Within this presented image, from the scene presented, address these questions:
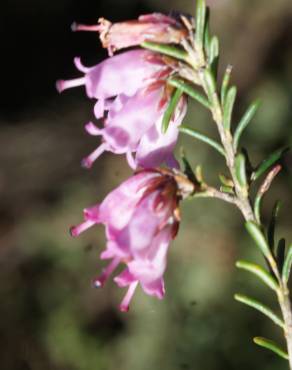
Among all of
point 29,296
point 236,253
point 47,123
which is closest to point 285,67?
point 236,253

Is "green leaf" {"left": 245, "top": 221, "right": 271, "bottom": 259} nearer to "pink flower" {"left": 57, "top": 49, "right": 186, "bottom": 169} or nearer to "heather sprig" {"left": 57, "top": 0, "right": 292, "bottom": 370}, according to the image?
"heather sprig" {"left": 57, "top": 0, "right": 292, "bottom": 370}

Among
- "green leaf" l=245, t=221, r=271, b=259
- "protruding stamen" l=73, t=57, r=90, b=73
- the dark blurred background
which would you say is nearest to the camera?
"green leaf" l=245, t=221, r=271, b=259

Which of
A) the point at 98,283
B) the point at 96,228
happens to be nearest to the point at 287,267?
the point at 98,283

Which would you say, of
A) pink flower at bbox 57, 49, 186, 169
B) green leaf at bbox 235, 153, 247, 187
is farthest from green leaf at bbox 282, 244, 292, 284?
pink flower at bbox 57, 49, 186, 169

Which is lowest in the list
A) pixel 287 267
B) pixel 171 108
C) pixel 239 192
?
pixel 287 267

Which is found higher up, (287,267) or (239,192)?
(239,192)

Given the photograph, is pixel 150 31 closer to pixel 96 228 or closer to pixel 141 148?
pixel 141 148

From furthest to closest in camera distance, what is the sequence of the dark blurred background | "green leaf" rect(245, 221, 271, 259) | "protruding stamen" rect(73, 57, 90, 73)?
the dark blurred background < "protruding stamen" rect(73, 57, 90, 73) < "green leaf" rect(245, 221, 271, 259)

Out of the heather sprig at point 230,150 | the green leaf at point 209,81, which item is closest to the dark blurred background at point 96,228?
the heather sprig at point 230,150
